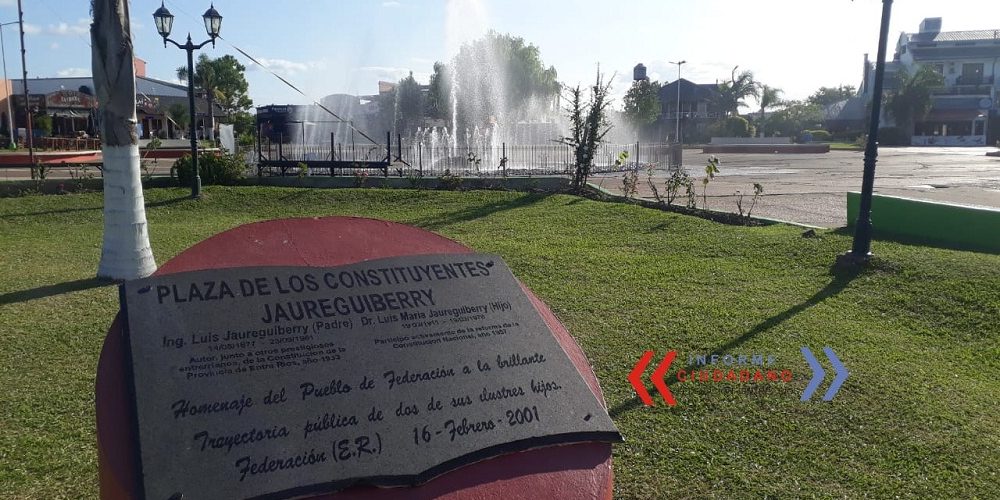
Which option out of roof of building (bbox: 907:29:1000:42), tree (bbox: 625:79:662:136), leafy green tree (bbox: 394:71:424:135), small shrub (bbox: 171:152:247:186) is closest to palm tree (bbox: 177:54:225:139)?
leafy green tree (bbox: 394:71:424:135)

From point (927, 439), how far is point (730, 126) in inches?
2473

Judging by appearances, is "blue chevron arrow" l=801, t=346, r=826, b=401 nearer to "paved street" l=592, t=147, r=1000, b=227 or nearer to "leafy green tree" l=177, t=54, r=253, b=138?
"paved street" l=592, t=147, r=1000, b=227

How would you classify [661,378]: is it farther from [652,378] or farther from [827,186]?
[827,186]

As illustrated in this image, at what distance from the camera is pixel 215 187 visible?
16.7m

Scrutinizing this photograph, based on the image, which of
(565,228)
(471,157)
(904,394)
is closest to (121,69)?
(565,228)

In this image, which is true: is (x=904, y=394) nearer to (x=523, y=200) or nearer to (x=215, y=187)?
(x=523, y=200)

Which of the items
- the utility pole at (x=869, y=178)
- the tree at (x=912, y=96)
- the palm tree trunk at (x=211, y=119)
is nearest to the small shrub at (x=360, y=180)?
the utility pole at (x=869, y=178)

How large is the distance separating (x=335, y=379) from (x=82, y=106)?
1936 inches

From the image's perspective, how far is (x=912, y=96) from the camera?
60281 mm

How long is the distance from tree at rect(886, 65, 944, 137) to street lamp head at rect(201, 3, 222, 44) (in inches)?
2279

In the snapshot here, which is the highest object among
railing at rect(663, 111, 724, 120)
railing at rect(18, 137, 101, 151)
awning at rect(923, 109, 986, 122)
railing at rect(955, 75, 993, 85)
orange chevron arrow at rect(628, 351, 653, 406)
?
railing at rect(955, 75, 993, 85)

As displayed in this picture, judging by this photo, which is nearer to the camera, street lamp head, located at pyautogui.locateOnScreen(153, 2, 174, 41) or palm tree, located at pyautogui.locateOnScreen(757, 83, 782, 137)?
street lamp head, located at pyautogui.locateOnScreen(153, 2, 174, 41)

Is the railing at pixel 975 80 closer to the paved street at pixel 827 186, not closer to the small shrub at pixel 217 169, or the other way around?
the paved street at pixel 827 186

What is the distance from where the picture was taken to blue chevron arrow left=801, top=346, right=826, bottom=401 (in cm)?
508
